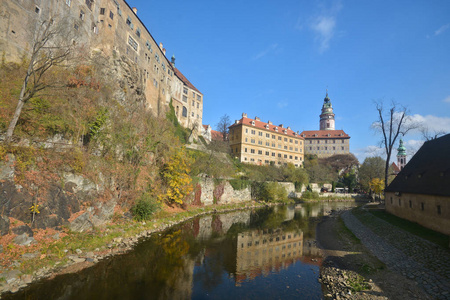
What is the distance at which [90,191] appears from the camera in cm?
1458

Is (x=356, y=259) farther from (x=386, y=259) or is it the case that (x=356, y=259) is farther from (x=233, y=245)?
(x=233, y=245)

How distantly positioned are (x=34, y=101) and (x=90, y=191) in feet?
21.8

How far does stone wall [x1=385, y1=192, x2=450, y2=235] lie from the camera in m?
13.8

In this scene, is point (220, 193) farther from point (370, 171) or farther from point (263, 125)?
point (370, 171)

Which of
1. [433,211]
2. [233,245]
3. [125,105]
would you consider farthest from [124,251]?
[433,211]

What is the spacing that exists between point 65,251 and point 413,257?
697 inches

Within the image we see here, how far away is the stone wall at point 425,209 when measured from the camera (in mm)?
13820

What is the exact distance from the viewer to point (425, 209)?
16.1m

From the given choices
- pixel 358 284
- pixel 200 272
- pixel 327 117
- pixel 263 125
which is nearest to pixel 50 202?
pixel 200 272

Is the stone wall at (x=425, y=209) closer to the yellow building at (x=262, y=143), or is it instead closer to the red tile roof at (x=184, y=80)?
the yellow building at (x=262, y=143)

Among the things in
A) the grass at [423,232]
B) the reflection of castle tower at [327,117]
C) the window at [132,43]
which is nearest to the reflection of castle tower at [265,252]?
the grass at [423,232]

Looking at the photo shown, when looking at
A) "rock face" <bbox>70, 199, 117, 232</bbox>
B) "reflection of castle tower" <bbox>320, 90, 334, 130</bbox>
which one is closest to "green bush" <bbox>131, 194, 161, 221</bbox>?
"rock face" <bbox>70, 199, 117, 232</bbox>

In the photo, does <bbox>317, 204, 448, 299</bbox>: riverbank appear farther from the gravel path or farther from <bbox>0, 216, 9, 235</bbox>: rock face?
<bbox>0, 216, 9, 235</bbox>: rock face

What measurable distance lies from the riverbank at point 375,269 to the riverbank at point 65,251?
11332mm
